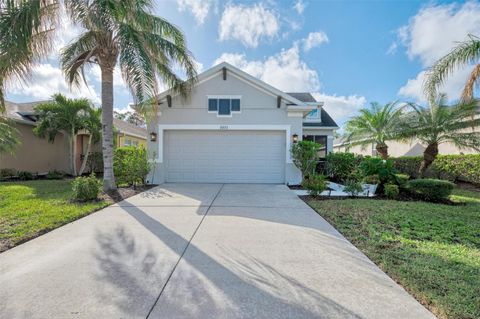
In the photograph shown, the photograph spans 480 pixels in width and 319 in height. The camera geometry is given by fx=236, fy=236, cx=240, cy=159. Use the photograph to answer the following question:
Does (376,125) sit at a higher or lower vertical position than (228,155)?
higher

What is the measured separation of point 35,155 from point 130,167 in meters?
8.67

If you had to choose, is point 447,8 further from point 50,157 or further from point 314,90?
point 50,157

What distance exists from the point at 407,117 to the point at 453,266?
11.0 metres

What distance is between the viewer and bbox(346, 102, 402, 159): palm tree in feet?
49.6

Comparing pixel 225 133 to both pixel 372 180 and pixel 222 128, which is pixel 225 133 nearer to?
pixel 222 128

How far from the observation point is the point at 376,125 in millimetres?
15461

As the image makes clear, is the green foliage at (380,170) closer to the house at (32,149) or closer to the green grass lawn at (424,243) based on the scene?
the green grass lawn at (424,243)

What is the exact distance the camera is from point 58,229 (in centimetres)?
482

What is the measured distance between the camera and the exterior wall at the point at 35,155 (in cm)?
1280

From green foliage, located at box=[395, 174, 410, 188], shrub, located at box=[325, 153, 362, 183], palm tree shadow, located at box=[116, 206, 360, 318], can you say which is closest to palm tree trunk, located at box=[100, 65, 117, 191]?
palm tree shadow, located at box=[116, 206, 360, 318]

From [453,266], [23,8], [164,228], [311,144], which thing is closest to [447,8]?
[311,144]

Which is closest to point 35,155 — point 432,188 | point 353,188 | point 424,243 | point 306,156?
point 306,156

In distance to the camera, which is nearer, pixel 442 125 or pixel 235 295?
pixel 235 295

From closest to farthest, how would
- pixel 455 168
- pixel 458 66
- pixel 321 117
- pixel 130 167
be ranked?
pixel 458 66 < pixel 130 167 < pixel 455 168 < pixel 321 117
